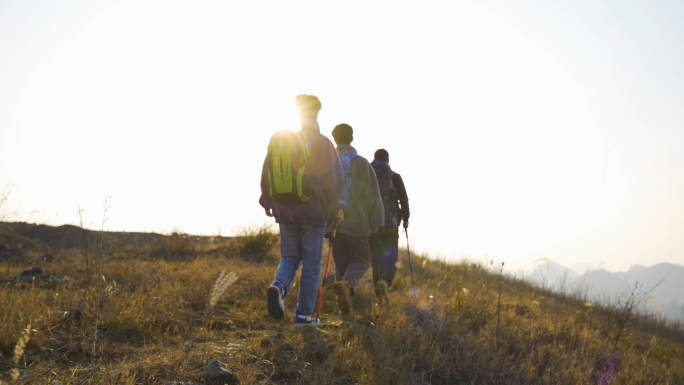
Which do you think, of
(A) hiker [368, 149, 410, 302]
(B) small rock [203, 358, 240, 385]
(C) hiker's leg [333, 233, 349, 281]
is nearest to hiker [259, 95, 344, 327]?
(C) hiker's leg [333, 233, 349, 281]

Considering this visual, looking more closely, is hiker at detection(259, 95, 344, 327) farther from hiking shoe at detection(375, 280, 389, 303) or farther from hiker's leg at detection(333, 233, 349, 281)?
hiking shoe at detection(375, 280, 389, 303)

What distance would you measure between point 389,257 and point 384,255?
0.25ft

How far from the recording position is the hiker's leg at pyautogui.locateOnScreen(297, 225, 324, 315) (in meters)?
4.44

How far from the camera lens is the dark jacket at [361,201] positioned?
5.41 meters

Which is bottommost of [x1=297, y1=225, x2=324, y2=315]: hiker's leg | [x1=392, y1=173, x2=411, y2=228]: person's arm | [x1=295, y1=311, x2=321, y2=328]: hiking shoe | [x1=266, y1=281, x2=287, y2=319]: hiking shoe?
[x1=295, y1=311, x2=321, y2=328]: hiking shoe

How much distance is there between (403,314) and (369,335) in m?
0.95

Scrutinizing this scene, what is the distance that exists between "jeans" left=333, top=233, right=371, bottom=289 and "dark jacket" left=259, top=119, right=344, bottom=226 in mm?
1066

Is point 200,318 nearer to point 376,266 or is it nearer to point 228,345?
point 228,345

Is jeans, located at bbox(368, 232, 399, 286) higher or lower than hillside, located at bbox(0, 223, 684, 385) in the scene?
higher

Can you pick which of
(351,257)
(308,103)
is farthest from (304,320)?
(308,103)

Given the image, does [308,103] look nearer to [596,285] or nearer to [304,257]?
[304,257]

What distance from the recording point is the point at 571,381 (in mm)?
3588

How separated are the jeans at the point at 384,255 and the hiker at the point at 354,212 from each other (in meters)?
0.72

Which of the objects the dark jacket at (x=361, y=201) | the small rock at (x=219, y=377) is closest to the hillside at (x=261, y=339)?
the small rock at (x=219, y=377)
